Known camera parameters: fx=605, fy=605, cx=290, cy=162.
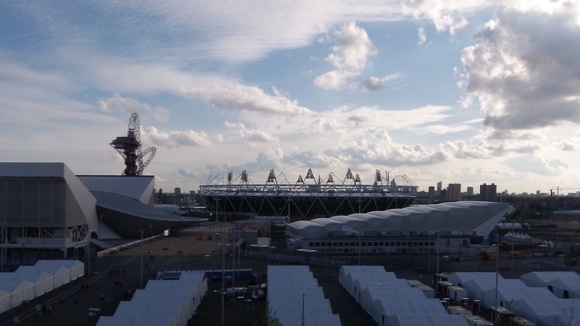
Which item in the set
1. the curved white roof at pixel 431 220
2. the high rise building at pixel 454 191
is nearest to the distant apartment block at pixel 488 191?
the high rise building at pixel 454 191

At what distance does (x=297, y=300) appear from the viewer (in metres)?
21.0

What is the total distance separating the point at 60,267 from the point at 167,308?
1168 cm

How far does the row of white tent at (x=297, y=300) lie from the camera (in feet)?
60.3

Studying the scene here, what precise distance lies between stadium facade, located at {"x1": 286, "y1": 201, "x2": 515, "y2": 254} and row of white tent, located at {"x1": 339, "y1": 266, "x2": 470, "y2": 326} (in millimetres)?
14746

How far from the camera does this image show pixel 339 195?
7612cm

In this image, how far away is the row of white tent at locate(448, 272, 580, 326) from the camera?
2023 cm

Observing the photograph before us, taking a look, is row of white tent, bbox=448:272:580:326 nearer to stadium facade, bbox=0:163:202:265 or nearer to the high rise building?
stadium facade, bbox=0:163:202:265

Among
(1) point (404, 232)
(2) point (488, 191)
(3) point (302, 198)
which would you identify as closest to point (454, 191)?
(2) point (488, 191)

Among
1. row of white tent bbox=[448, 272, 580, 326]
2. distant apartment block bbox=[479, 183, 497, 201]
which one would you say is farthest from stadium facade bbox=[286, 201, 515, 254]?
distant apartment block bbox=[479, 183, 497, 201]

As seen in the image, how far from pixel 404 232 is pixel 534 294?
73.4ft

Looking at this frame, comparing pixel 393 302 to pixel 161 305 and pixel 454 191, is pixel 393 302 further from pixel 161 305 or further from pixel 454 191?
pixel 454 191

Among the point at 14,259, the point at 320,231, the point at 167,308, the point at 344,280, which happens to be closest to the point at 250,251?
the point at 320,231

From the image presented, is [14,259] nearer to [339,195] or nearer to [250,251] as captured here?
[250,251]

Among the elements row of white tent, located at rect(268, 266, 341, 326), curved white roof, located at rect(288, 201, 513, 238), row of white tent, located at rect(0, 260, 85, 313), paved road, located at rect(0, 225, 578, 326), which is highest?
curved white roof, located at rect(288, 201, 513, 238)
